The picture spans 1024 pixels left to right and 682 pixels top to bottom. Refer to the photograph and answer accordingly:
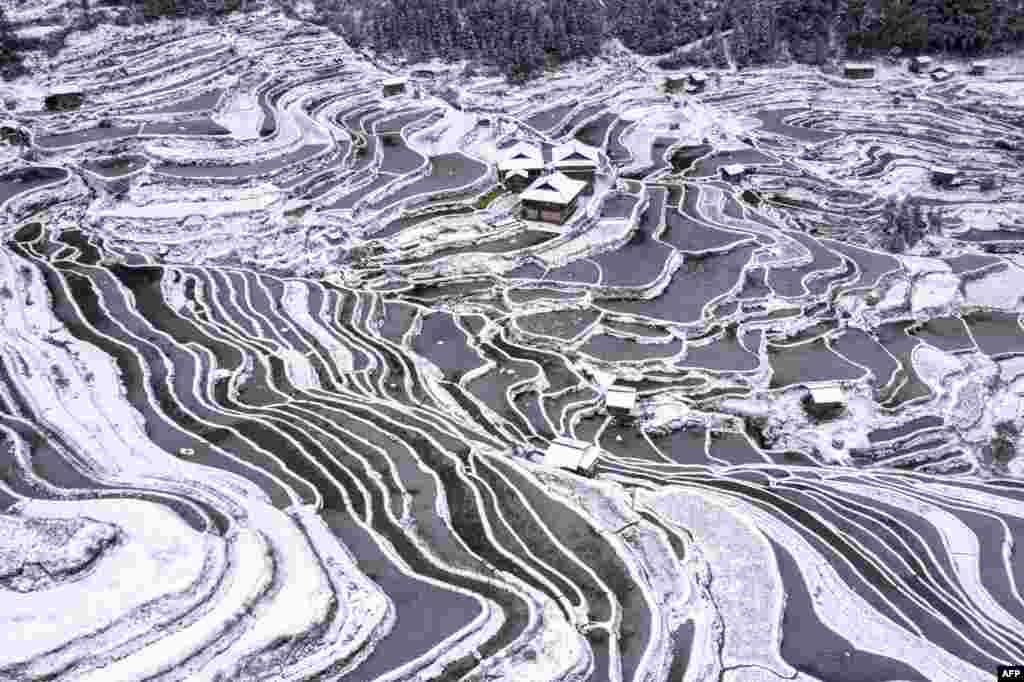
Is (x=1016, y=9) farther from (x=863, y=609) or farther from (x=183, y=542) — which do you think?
(x=183, y=542)

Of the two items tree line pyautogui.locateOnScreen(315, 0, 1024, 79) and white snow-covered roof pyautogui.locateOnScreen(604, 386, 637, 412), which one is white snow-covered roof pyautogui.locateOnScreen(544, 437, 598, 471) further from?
tree line pyautogui.locateOnScreen(315, 0, 1024, 79)

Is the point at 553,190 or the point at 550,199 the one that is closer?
the point at 550,199

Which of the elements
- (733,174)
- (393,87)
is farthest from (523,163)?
(393,87)

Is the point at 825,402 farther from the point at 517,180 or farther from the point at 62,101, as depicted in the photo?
the point at 62,101

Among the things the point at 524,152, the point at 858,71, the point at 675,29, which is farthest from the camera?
the point at 675,29

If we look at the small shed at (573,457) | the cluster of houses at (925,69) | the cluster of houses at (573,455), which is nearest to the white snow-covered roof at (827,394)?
the cluster of houses at (573,455)

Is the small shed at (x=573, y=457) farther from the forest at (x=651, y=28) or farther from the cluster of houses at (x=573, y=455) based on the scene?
the forest at (x=651, y=28)
